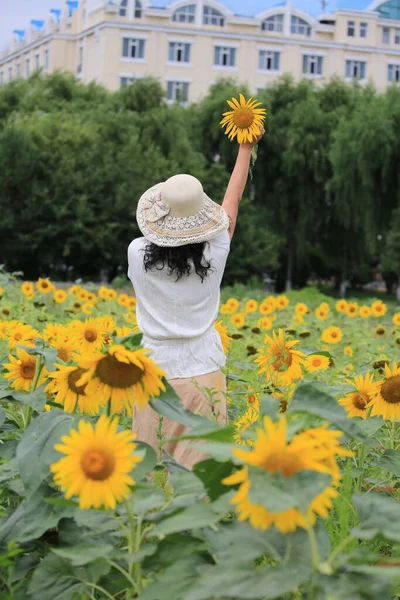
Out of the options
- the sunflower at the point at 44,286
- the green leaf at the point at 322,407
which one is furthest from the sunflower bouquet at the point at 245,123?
the sunflower at the point at 44,286

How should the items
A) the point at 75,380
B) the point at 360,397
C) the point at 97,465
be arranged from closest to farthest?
1. the point at 97,465
2. the point at 75,380
3. the point at 360,397

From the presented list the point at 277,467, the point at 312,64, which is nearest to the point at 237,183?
the point at 277,467

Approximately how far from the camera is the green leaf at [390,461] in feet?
9.68

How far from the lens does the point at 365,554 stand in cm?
183

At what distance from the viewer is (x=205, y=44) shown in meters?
57.1

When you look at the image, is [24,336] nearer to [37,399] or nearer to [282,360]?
[282,360]

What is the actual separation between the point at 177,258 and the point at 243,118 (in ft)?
2.04

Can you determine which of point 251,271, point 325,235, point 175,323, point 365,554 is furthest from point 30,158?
point 365,554

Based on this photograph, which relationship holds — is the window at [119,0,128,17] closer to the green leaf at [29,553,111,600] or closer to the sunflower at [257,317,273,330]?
the sunflower at [257,317,273,330]

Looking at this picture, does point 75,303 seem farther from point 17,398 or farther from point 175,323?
point 17,398

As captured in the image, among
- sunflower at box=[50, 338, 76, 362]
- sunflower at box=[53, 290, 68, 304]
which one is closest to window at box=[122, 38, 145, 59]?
sunflower at box=[53, 290, 68, 304]

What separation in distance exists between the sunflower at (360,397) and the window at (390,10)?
66.0 meters

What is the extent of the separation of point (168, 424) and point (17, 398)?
0.76 m

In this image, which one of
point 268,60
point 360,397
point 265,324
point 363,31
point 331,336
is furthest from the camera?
point 363,31
